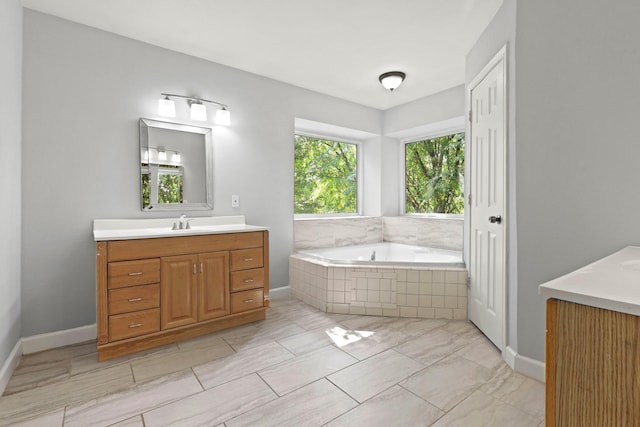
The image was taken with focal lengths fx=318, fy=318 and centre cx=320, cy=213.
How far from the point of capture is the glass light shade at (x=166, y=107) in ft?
8.54

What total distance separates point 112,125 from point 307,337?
A: 2.22m

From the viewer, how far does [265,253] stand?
2.72 metres

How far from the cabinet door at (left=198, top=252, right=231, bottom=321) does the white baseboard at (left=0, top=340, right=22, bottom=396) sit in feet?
3.44

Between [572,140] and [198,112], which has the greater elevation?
[198,112]

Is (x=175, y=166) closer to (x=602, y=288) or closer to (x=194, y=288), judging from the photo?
(x=194, y=288)

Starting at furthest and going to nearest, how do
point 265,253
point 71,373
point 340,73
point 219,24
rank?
point 340,73
point 265,253
point 219,24
point 71,373

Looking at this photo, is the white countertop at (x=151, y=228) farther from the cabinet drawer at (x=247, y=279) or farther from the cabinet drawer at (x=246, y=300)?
the cabinet drawer at (x=246, y=300)

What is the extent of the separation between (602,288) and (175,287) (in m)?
2.29

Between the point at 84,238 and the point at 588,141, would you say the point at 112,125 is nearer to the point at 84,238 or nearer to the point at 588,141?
the point at 84,238

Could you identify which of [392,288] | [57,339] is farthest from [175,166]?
[392,288]

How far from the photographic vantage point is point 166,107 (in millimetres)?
2613

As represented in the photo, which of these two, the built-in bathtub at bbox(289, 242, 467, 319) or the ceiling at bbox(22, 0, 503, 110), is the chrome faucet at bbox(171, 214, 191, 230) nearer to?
the built-in bathtub at bbox(289, 242, 467, 319)

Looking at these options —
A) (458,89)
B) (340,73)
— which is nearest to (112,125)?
(340,73)

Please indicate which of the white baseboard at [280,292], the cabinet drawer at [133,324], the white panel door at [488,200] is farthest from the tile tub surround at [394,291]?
the cabinet drawer at [133,324]
